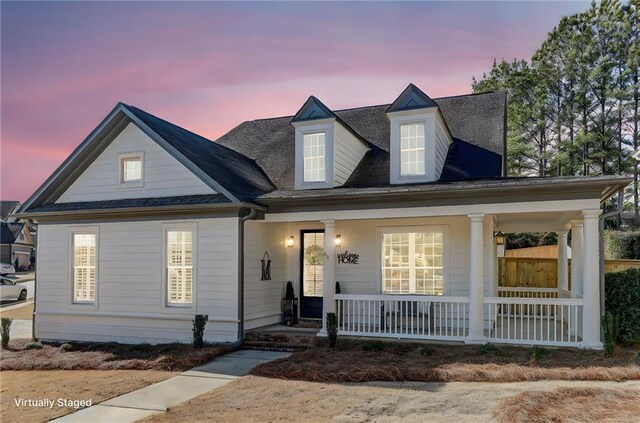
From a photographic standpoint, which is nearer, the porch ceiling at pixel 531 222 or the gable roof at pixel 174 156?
the porch ceiling at pixel 531 222

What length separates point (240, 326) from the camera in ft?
36.4

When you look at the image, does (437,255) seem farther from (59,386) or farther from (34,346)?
(34,346)

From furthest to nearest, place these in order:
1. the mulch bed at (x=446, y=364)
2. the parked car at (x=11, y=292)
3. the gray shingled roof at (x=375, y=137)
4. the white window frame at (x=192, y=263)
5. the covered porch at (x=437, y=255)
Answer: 1. the parked car at (x=11, y=292)
2. the gray shingled roof at (x=375, y=137)
3. the white window frame at (x=192, y=263)
4. the covered porch at (x=437, y=255)
5. the mulch bed at (x=446, y=364)

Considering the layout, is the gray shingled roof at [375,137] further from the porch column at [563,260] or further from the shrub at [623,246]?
the shrub at [623,246]

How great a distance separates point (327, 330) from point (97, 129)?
307 inches

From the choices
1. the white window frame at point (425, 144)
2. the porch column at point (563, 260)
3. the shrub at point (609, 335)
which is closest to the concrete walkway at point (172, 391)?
the white window frame at point (425, 144)

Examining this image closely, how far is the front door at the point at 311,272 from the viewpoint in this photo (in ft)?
43.0

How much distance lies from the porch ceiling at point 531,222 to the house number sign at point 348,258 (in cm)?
356

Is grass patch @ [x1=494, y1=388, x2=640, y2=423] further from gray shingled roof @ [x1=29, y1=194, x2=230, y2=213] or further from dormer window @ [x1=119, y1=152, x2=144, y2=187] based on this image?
dormer window @ [x1=119, y1=152, x2=144, y2=187]

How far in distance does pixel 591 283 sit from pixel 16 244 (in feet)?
200

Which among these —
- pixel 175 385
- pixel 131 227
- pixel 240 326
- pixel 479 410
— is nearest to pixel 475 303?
pixel 479 410

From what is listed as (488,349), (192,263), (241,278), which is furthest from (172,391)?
(488,349)

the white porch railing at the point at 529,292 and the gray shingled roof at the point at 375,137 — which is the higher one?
the gray shingled roof at the point at 375,137

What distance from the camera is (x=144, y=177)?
496 inches
